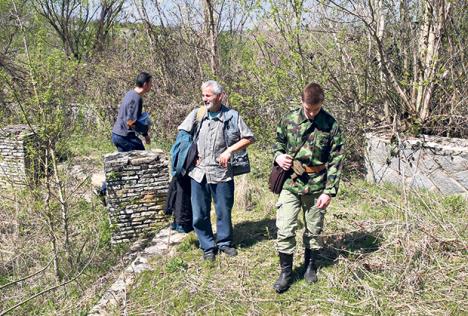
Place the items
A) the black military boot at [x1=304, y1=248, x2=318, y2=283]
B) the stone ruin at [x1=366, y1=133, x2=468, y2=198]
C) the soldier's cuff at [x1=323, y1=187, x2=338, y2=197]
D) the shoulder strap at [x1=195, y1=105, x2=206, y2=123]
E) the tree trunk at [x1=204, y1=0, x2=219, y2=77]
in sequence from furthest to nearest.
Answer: the tree trunk at [x1=204, y1=0, x2=219, y2=77] → the stone ruin at [x1=366, y1=133, x2=468, y2=198] → the shoulder strap at [x1=195, y1=105, x2=206, y2=123] → the black military boot at [x1=304, y1=248, x2=318, y2=283] → the soldier's cuff at [x1=323, y1=187, x2=338, y2=197]

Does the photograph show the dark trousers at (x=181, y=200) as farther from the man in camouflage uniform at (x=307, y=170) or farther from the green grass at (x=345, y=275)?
the man in camouflage uniform at (x=307, y=170)

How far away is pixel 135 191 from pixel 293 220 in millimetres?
2605

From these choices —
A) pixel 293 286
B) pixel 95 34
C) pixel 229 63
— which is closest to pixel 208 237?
pixel 293 286

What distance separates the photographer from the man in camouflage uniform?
3.62m

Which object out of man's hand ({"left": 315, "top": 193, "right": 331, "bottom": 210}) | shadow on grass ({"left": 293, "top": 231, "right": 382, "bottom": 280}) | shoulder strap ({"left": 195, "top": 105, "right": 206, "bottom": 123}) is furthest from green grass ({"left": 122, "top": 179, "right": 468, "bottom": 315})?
shoulder strap ({"left": 195, "top": 105, "right": 206, "bottom": 123})

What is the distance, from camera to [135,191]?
5.66m

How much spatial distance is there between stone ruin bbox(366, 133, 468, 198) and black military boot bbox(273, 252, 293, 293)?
1713 millimetres

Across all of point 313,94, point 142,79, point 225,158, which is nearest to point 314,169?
point 313,94

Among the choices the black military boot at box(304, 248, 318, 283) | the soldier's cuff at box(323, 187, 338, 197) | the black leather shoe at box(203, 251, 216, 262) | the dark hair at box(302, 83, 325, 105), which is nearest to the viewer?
the dark hair at box(302, 83, 325, 105)

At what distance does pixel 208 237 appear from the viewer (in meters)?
4.49

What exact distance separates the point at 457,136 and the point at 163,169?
3.86 meters

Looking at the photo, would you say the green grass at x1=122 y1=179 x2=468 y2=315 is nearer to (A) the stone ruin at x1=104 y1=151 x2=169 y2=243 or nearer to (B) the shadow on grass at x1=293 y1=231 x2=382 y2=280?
(B) the shadow on grass at x1=293 y1=231 x2=382 y2=280

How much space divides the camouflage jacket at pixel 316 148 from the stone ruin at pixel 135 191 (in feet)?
7.84

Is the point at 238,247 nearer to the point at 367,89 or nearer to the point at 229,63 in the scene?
the point at 367,89
